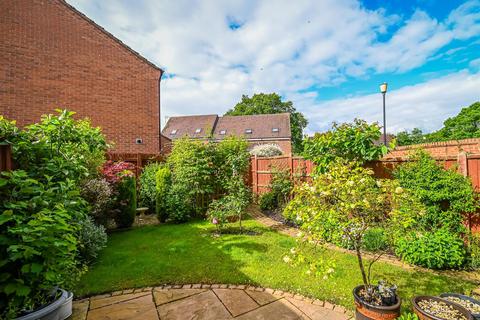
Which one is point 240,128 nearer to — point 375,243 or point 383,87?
point 383,87

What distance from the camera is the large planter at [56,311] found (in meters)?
2.05

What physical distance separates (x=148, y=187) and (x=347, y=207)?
7362mm

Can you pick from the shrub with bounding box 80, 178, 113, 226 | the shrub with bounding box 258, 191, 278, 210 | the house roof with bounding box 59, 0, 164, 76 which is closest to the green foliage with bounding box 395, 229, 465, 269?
the shrub with bounding box 258, 191, 278, 210

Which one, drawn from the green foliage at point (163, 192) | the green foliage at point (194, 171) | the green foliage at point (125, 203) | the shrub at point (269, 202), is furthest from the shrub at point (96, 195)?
the shrub at point (269, 202)

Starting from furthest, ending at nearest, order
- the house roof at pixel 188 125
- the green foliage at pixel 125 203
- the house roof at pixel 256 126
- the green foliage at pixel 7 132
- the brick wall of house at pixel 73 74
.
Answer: the house roof at pixel 188 125
the house roof at pixel 256 126
the brick wall of house at pixel 73 74
the green foliage at pixel 125 203
the green foliage at pixel 7 132

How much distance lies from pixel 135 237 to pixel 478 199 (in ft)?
22.6

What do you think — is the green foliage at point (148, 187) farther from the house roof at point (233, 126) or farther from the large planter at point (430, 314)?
the house roof at point (233, 126)

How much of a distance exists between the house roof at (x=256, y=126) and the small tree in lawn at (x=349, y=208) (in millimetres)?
24663

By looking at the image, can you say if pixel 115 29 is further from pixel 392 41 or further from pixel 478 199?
pixel 478 199

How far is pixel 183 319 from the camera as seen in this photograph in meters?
2.51

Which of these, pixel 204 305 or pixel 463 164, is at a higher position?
pixel 463 164

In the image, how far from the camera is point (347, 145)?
509 centimetres

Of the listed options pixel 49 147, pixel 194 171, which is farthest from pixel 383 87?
pixel 49 147

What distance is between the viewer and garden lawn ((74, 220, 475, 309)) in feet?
10.1
